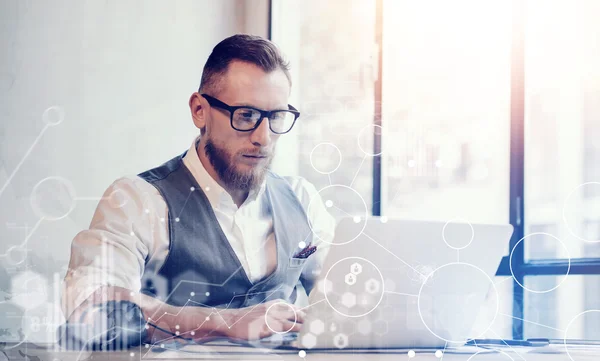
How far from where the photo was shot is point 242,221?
1.33 metres

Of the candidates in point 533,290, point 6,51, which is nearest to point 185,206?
point 6,51

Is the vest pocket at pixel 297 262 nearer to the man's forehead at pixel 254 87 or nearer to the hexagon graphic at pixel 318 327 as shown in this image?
the hexagon graphic at pixel 318 327

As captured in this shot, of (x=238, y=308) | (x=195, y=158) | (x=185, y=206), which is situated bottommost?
(x=238, y=308)

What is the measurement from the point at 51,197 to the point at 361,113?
717 mm

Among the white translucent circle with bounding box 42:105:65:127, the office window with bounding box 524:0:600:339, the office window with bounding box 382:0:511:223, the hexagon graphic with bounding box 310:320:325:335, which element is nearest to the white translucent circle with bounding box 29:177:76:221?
the white translucent circle with bounding box 42:105:65:127

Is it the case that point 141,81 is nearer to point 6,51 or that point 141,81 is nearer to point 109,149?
point 109,149

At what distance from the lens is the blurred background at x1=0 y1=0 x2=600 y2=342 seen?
4.38 feet

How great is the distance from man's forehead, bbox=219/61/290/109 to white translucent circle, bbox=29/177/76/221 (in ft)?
1.31

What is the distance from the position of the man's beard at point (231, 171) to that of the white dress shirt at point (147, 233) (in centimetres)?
2

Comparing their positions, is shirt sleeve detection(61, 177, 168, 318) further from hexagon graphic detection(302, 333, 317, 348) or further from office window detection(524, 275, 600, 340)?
office window detection(524, 275, 600, 340)

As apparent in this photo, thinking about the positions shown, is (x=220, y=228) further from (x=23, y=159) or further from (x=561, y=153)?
(x=561, y=153)

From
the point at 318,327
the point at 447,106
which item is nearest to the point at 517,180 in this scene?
the point at 447,106

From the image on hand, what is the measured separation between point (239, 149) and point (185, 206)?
0.57 feet

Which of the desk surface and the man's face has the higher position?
the man's face
